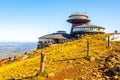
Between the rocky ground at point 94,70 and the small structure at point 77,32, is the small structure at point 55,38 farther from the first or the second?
the rocky ground at point 94,70

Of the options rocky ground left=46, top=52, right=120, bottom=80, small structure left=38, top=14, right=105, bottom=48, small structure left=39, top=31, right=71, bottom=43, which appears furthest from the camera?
small structure left=38, top=14, right=105, bottom=48

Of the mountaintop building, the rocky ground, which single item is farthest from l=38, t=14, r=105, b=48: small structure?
the rocky ground

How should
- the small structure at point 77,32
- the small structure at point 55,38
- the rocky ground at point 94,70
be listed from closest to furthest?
the rocky ground at point 94,70 → the small structure at point 55,38 → the small structure at point 77,32

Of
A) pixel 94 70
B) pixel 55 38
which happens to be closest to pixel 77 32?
pixel 55 38

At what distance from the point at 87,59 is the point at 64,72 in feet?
19.8

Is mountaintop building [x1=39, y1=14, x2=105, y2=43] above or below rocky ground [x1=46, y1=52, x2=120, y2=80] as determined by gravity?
above

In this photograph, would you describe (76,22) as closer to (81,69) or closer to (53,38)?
(53,38)

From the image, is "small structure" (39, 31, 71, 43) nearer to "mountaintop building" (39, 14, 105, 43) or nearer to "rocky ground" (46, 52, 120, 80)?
"mountaintop building" (39, 14, 105, 43)

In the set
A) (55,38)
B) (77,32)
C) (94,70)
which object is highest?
(77,32)

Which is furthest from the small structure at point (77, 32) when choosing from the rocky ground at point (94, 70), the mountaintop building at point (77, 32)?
the rocky ground at point (94, 70)

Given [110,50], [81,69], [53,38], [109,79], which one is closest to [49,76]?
[81,69]

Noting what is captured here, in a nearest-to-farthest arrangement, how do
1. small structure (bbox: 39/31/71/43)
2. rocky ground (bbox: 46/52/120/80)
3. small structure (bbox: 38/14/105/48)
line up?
1. rocky ground (bbox: 46/52/120/80)
2. small structure (bbox: 39/31/71/43)
3. small structure (bbox: 38/14/105/48)

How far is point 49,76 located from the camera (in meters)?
29.3

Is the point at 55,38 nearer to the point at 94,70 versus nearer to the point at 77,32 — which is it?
the point at 77,32
